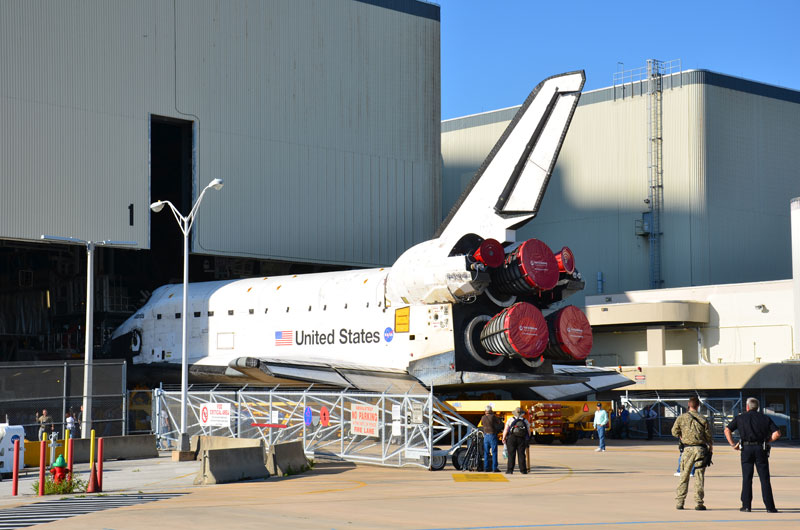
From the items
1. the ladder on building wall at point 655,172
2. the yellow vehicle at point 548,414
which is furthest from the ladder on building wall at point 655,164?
the yellow vehicle at point 548,414

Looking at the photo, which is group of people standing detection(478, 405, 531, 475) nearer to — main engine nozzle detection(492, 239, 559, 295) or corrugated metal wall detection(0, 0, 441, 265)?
main engine nozzle detection(492, 239, 559, 295)

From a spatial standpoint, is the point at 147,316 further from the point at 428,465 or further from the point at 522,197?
the point at 428,465

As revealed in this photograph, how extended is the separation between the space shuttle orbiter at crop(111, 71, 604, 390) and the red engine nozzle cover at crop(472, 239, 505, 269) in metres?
0.03

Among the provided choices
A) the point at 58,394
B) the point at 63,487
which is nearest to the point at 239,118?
the point at 58,394

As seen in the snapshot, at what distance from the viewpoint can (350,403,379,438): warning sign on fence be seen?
19812 mm

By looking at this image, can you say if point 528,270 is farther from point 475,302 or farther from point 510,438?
point 510,438

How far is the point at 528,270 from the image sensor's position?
81.0 ft

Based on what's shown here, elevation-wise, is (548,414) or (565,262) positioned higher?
(565,262)

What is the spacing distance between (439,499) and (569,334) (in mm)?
12653

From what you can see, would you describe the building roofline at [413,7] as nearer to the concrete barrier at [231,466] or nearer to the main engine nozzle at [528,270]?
the main engine nozzle at [528,270]

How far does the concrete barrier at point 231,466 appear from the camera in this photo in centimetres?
1695

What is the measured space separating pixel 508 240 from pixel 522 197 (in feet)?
3.90

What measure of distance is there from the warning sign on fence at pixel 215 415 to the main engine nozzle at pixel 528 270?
7.54 meters

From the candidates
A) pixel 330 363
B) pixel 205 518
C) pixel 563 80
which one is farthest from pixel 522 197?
pixel 205 518
